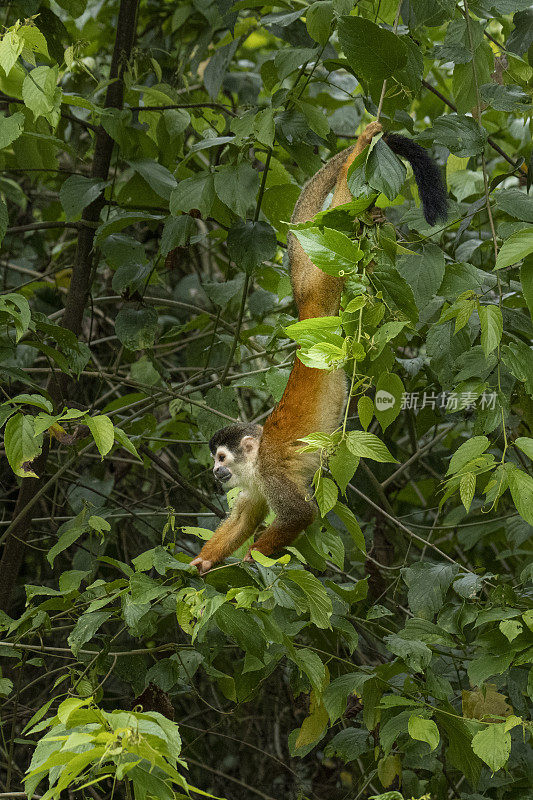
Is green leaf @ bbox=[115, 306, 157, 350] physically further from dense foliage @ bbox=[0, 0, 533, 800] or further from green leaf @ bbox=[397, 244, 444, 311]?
green leaf @ bbox=[397, 244, 444, 311]

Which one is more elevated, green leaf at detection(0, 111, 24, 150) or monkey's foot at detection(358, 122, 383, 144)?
monkey's foot at detection(358, 122, 383, 144)

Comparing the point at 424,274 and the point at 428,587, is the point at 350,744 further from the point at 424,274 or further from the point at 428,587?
the point at 424,274

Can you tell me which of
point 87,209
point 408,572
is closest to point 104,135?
point 87,209

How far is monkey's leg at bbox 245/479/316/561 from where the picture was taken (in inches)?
72.2

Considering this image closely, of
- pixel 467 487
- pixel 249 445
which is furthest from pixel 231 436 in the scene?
pixel 467 487

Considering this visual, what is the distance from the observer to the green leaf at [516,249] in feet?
4.45

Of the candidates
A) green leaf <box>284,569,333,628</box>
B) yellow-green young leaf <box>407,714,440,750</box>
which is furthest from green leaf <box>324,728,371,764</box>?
green leaf <box>284,569,333,628</box>

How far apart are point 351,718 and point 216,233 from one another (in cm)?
159

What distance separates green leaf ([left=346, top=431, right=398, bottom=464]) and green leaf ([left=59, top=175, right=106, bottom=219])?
1327mm

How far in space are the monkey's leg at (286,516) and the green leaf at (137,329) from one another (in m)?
0.73

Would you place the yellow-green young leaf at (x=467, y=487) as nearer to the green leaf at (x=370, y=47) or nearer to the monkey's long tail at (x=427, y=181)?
the monkey's long tail at (x=427, y=181)

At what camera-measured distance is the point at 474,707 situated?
1.90 metres

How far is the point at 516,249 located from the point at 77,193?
1387 mm

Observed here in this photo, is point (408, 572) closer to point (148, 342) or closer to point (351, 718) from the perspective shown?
point (351, 718)
